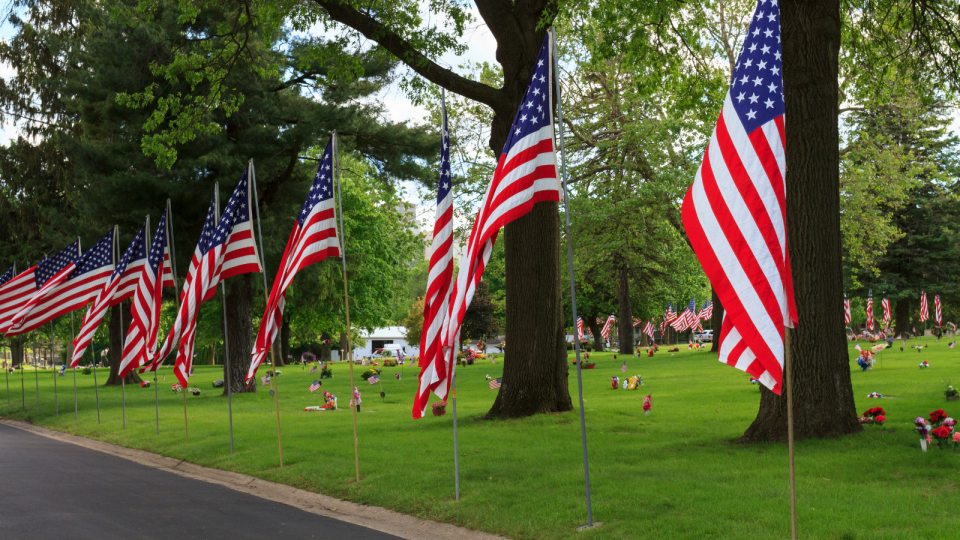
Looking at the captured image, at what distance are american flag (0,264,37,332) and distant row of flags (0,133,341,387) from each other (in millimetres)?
27

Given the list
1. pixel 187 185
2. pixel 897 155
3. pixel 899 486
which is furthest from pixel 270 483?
pixel 897 155

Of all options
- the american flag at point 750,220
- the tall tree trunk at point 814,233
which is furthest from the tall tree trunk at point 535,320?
the american flag at point 750,220

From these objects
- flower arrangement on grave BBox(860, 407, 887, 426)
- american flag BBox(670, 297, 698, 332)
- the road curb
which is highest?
american flag BBox(670, 297, 698, 332)

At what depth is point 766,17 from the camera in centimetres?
643

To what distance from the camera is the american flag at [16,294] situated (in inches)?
820

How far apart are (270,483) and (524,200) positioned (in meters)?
5.96

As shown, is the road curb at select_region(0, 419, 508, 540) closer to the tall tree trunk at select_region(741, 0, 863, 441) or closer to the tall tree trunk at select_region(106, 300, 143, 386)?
the tall tree trunk at select_region(741, 0, 863, 441)

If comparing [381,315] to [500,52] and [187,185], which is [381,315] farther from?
[500,52]

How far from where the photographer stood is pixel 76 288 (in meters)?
18.4

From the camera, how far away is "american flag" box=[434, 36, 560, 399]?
297 inches

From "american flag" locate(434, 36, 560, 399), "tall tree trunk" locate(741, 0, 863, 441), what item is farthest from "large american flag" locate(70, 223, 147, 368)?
"tall tree trunk" locate(741, 0, 863, 441)

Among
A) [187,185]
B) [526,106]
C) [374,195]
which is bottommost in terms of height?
[526,106]

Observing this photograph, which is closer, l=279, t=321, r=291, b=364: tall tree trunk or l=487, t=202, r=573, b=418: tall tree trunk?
l=487, t=202, r=573, b=418: tall tree trunk

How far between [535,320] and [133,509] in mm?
7932
